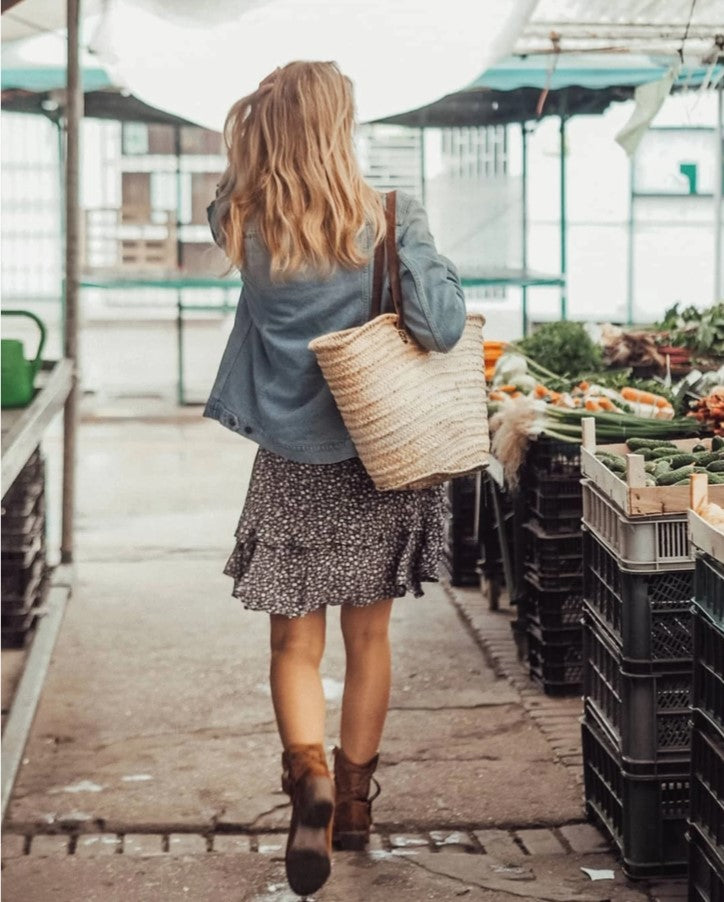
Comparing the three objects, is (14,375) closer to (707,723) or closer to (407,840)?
(407,840)

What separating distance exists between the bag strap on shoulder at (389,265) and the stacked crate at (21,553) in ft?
8.15

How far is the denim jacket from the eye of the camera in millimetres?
3465

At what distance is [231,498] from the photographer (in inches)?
366

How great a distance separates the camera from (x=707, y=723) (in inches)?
120

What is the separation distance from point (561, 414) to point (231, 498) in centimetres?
438

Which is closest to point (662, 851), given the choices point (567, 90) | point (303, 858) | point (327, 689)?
point (303, 858)

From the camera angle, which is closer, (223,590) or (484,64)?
(223,590)

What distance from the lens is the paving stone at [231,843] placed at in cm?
389

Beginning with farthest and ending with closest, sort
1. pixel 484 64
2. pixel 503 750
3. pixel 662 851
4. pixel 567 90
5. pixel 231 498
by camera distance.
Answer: pixel 567 90 → pixel 231 498 → pixel 484 64 → pixel 503 750 → pixel 662 851

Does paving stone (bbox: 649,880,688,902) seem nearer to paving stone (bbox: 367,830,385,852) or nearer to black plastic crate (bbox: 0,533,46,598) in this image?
paving stone (bbox: 367,830,385,852)

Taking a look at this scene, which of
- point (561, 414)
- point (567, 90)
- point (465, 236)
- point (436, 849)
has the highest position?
point (567, 90)

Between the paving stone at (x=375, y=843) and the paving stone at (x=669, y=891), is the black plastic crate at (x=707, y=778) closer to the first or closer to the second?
the paving stone at (x=669, y=891)

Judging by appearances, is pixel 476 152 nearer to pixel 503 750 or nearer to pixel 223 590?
pixel 223 590

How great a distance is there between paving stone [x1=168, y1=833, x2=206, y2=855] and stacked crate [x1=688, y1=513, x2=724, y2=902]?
136cm
